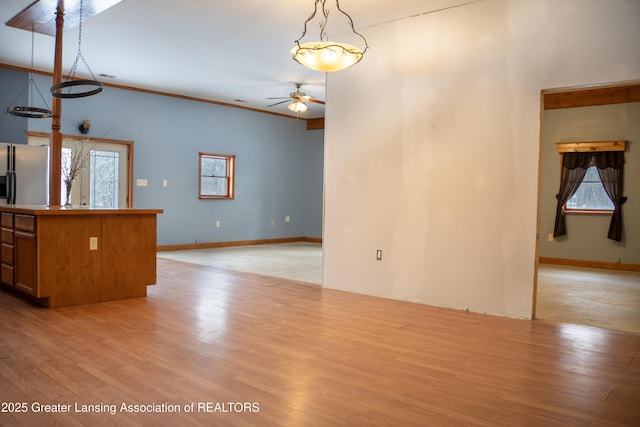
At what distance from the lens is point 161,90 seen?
8.38 m

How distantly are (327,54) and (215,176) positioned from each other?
6205 millimetres

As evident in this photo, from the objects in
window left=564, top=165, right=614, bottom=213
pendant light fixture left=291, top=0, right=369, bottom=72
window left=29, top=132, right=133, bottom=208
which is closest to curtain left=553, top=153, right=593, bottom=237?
window left=564, top=165, right=614, bottom=213

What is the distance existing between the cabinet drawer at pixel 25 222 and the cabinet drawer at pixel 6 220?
176 mm

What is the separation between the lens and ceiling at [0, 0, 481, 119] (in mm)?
4645

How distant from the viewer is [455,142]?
14.6 feet

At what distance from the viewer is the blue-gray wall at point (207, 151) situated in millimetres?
7902

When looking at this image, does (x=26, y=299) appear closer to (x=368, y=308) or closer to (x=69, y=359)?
(x=69, y=359)

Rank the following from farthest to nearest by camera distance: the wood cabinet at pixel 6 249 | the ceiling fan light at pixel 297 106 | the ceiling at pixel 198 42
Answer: the ceiling fan light at pixel 297 106 → the ceiling at pixel 198 42 → the wood cabinet at pixel 6 249

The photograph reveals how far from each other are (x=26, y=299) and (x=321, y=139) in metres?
7.53

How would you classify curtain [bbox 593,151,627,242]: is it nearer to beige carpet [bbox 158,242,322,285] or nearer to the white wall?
the white wall

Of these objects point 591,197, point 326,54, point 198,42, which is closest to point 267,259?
point 198,42

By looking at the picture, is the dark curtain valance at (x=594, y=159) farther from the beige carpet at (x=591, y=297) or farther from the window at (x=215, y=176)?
the window at (x=215, y=176)

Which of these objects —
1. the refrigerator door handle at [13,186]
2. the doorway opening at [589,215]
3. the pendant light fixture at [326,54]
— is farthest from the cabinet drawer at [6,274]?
the doorway opening at [589,215]

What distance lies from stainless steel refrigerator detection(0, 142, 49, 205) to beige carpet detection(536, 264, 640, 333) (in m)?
6.33
